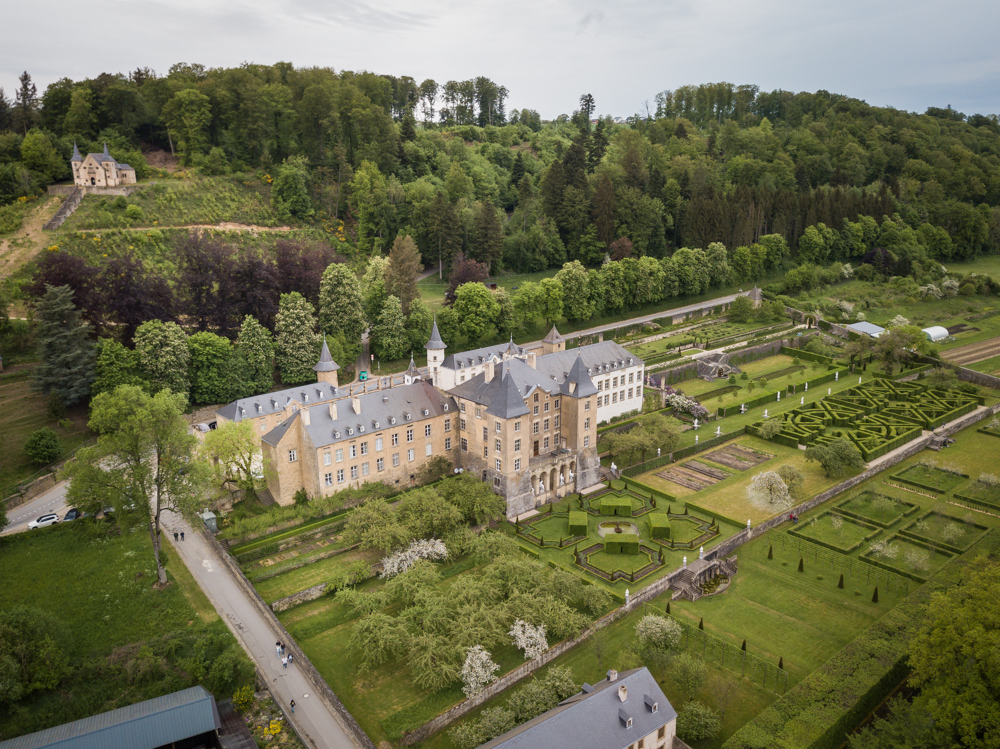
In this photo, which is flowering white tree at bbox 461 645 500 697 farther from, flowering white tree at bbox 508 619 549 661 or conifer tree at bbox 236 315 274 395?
conifer tree at bbox 236 315 274 395

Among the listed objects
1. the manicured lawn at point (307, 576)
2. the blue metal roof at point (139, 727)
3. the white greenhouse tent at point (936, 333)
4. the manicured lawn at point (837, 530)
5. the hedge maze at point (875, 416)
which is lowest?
the manicured lawn at point (837, 530)

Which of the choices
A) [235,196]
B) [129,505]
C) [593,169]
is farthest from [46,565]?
[593,169]

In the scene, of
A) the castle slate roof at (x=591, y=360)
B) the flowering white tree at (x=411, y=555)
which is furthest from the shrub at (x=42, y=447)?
the castle slate roof at (x=591, y=360)

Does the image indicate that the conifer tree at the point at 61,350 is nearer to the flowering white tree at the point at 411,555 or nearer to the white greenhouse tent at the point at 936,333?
the flowering white tree at the point at 411,555

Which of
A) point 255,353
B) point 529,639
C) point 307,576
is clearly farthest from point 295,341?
point 529,639

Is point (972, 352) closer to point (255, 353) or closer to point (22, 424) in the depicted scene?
point (255, 353)
